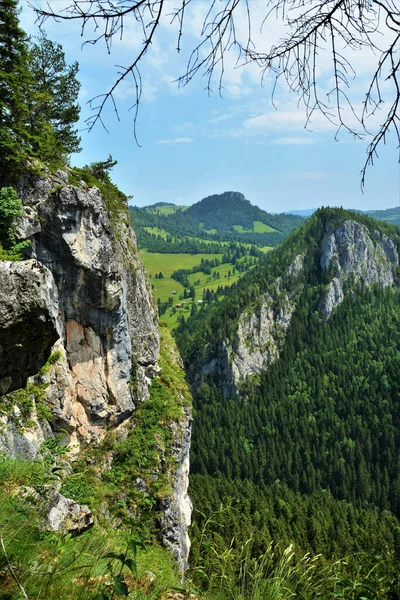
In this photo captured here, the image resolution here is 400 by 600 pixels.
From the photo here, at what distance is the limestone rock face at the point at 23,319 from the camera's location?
4879 millimetres

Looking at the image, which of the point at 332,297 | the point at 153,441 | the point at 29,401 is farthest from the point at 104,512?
the point at 332,297

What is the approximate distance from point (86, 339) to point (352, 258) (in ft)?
459

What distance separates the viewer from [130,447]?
1955 centimetres

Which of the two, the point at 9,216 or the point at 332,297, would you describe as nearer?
the point at 9,216

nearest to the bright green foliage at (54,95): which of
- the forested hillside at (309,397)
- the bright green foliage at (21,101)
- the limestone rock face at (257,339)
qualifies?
the bright green foliage at (21,101)

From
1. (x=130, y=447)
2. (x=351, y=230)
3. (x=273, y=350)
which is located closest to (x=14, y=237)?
(x=130, y=447)

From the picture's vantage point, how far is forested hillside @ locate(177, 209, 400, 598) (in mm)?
55000

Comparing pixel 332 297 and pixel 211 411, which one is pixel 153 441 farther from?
pixel 332 297

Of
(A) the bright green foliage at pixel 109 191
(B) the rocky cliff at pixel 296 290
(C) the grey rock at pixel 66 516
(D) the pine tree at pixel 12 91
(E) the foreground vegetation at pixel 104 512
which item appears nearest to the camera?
(E) the foreground vegetation at pixel 104 512

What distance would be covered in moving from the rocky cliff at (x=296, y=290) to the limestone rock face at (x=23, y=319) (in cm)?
11012

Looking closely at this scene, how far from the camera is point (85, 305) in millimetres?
18922

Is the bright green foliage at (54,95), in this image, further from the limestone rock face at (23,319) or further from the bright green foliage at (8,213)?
the limestone rock face at (23,319)

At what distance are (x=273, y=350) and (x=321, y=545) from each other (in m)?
81.4

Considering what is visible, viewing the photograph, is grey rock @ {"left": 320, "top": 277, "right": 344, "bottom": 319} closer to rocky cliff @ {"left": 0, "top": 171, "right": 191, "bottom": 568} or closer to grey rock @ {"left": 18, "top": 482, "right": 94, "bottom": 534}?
rocky cliff @ {"left": 0, "top": 171, "right": 191, "bottom": 568}
